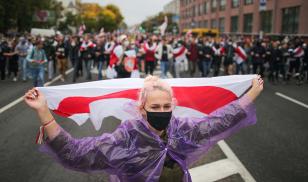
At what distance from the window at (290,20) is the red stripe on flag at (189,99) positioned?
117 feet

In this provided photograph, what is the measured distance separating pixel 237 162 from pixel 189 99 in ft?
8.62

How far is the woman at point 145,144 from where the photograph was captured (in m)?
2.55

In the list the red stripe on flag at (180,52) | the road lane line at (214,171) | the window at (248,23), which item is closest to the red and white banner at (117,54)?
the road lane line at (214,171)

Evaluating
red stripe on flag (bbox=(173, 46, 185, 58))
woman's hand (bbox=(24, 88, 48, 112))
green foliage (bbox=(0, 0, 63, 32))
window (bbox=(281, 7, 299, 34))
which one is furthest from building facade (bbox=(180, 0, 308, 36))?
woman's hand (bbox=(24, 88, 48, 112))

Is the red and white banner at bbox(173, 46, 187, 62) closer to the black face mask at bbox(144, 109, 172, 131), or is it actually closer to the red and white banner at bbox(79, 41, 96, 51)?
the red and white banner at bbox(79, 41, 96, 51)

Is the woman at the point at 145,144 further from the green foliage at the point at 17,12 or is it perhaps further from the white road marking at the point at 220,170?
the green foliage at the point at 17,12

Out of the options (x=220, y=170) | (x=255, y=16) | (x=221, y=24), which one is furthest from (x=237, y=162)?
(x=221, y=24)

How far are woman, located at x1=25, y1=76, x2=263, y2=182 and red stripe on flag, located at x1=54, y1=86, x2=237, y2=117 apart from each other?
1088 millimetres

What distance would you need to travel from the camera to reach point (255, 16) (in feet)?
160

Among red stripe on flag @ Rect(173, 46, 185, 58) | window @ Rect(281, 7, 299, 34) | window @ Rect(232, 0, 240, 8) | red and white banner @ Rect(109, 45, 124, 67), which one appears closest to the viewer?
red and white banner @ Rect(109, 45, 124, 67)

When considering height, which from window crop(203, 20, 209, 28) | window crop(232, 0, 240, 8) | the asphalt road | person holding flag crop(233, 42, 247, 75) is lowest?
the asphalt road

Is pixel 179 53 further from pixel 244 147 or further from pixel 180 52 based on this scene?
pixel 244 147

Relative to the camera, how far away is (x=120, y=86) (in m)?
3.97

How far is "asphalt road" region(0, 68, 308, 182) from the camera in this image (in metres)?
5.75
